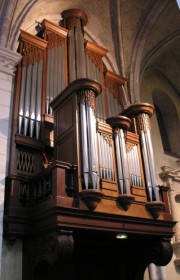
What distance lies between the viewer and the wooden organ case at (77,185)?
17.6 feet

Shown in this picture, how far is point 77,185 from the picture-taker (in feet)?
17.9

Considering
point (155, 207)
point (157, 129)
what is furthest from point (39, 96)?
point (157, 129)

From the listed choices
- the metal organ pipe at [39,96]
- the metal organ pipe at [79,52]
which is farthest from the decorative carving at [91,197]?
the metal organ pipe at [79,52]

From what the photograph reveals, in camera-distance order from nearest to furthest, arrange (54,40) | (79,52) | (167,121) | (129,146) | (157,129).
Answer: (129,146), (54,40), (79,52), (157,129), (167,121)

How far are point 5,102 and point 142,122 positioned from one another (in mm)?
2764

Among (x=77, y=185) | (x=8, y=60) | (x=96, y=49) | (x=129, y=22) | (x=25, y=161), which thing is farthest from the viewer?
(x=129, y=22)

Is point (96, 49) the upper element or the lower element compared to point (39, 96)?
upper

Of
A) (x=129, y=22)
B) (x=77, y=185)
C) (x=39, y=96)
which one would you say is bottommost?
(x=77, y=185)

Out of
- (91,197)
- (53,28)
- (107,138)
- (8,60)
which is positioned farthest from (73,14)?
(91,197)

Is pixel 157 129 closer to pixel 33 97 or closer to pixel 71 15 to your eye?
pixel 71 15

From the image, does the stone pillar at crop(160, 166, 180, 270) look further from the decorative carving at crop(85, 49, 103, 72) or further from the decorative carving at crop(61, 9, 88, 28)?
the decorative carving at crop(61, 9, 88, 28)

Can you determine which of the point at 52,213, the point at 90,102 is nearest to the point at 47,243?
the point at 52,213

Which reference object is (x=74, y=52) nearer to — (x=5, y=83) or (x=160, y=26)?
(x=5, y=83)

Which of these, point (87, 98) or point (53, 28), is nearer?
point (87, 98)
